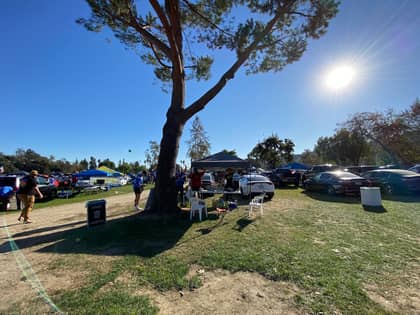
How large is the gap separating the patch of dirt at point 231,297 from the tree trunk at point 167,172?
442 centimetres

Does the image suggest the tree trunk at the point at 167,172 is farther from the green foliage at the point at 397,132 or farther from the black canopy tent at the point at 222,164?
the green foliage at the point at 397,132

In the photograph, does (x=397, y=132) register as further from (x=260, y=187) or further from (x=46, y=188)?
(x=46, y=188)

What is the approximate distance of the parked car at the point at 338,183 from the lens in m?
10.7

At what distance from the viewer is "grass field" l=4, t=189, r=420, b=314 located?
2.58 meters

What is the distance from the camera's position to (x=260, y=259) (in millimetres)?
3730

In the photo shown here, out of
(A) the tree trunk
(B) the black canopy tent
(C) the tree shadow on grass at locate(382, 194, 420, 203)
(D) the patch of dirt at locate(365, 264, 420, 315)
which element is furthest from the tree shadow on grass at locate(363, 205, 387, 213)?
(A) the tree trunk

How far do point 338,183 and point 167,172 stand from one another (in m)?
9.86

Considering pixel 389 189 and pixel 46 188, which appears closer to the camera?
pixel 389 189

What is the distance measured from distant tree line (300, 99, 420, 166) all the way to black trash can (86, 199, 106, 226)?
32026 mm

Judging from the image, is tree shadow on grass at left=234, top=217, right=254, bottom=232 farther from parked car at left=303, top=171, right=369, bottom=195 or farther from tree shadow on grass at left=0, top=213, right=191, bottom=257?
parked car at left=303, top=171, right=369, bottom=195

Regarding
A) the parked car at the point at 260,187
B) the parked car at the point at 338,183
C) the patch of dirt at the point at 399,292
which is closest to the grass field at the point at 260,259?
the patch of dirt at the point at 399,292

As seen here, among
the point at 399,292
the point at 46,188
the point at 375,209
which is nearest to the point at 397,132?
the point at 375,209

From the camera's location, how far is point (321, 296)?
263 centimetres

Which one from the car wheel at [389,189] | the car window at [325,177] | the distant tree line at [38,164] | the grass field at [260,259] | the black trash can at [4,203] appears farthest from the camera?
the distant tree line at [38,164]
